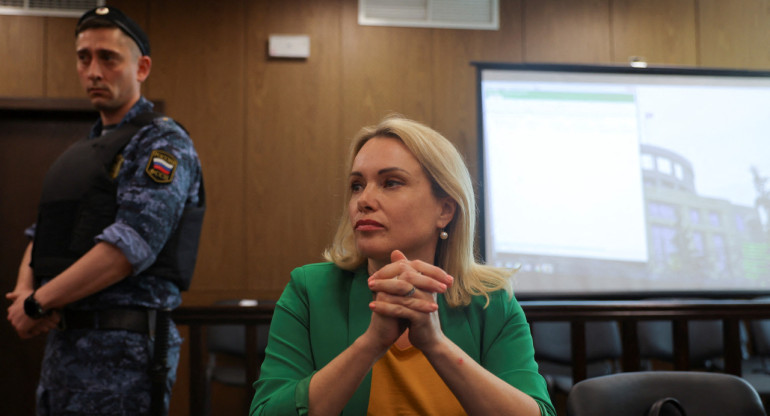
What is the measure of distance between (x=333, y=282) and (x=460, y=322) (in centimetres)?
28

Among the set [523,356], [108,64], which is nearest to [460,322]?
[523,356]

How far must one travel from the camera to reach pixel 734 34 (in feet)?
15.0

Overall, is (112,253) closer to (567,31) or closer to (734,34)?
(567,31)

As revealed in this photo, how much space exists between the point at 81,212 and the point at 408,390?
1.14 metres

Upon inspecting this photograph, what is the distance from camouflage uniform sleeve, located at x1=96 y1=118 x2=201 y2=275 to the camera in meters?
1.65

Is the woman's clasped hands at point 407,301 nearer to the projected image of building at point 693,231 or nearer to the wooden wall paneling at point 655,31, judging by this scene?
the projected image of building at point 693,231

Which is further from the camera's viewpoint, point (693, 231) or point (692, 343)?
point (693, 231)

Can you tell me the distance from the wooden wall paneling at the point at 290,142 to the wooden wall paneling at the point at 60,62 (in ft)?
3.93

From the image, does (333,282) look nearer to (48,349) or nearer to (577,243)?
(48,349)

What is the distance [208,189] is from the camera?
423cm

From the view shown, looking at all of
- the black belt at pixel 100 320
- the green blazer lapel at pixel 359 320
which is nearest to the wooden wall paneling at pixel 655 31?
the green blazer lapel at pixel 359 320

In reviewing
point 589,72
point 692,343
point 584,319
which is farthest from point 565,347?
point 589,72

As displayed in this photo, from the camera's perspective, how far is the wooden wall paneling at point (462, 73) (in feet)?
14.4

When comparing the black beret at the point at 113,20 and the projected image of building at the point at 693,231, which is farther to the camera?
the projected image of building at the point at 693,231
